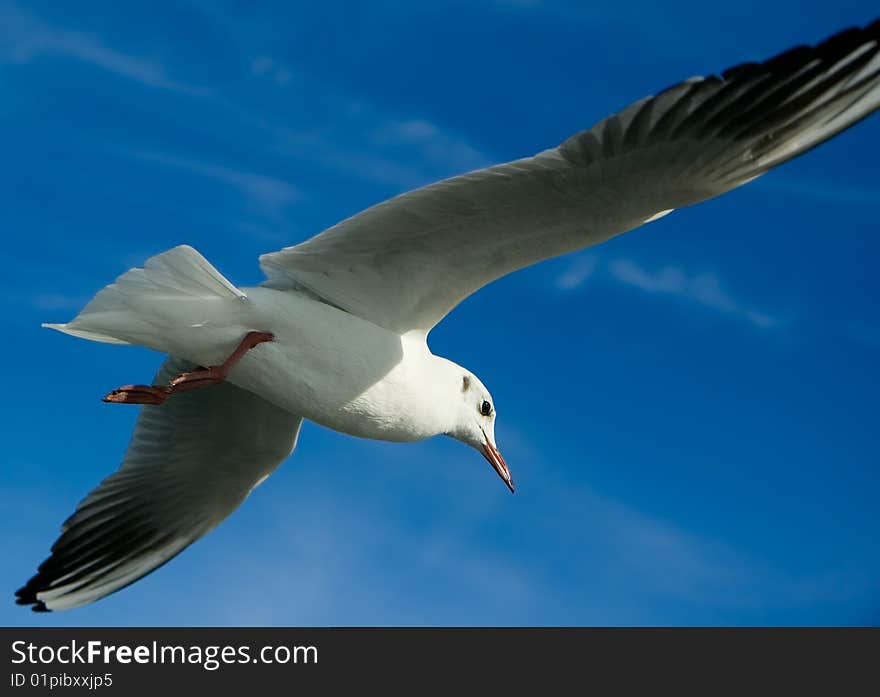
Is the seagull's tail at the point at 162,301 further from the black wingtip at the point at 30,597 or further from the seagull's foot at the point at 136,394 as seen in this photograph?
the black wingtip at the point at 30,597

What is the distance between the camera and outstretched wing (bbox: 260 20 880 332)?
4996mm

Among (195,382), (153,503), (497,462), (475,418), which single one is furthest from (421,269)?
(153,503)

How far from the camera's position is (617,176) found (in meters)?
5.16

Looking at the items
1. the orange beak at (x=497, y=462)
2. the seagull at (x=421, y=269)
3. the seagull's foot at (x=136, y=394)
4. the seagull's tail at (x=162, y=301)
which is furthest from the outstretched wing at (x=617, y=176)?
the orange beak at (x=497, y=462)

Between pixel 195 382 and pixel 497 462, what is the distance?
6.53 ft

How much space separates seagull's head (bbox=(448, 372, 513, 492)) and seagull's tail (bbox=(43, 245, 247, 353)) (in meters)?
1.44

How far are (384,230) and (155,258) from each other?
→ 3.60ft

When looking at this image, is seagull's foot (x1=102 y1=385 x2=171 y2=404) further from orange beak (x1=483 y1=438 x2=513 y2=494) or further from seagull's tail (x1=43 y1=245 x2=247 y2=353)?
orange beak (x1=483 y1=438 x2=513 y2=494)

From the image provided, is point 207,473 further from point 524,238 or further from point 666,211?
point 666,211

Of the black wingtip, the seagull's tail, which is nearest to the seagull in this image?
the seagull's tail

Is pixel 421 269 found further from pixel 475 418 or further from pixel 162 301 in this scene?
pixel 162 301

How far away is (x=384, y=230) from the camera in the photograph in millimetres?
5660

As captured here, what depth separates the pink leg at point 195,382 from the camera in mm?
5727

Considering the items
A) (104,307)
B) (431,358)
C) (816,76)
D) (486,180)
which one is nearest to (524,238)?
(486,180)
